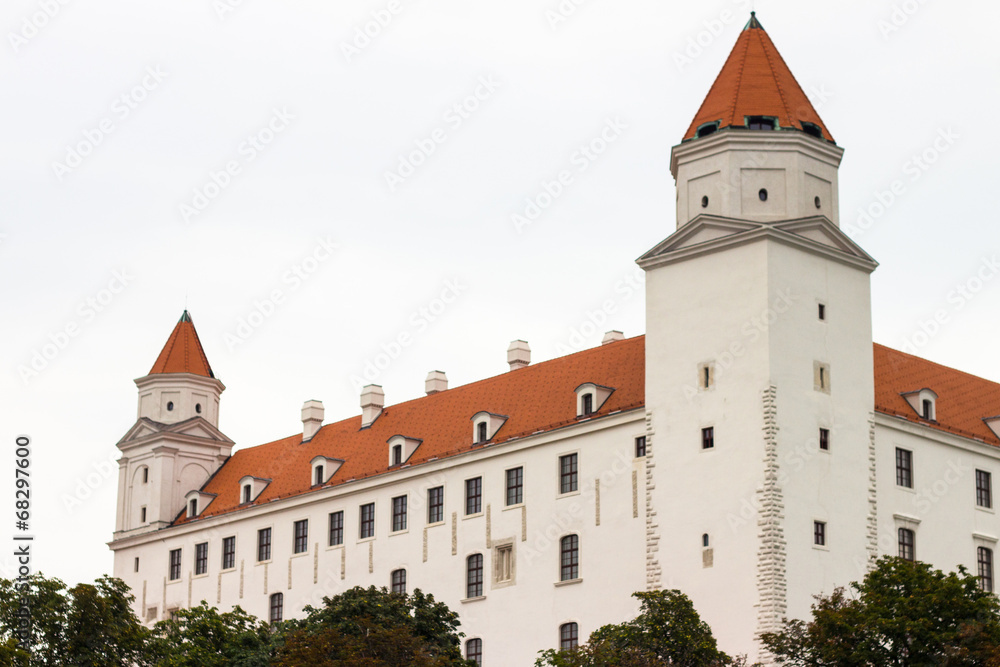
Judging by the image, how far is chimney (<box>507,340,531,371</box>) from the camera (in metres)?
70.2

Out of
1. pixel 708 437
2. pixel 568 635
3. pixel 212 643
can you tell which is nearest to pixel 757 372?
pixel 708 437

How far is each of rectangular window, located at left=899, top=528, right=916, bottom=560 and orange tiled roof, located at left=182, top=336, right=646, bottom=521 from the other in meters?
8.89

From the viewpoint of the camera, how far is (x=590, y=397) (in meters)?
61.1

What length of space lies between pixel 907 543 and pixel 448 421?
18143mm

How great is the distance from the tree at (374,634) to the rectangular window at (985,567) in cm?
1742

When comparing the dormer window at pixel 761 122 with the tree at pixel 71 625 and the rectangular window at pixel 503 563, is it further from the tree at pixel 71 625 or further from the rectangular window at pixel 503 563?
the tree at pixel 71 625

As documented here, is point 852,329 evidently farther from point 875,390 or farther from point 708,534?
point 708,534

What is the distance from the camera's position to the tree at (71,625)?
54000 millimetres

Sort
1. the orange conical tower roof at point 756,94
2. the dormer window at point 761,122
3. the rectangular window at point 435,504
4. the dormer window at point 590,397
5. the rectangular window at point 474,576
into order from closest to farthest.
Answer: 1. the dormer window at point 761,122
2. the orange conical tower roof at point 756,94
3. the dormer window at point 590,397
4. the rectangular window at point 474,576
5. the rectangular window at point 435,504

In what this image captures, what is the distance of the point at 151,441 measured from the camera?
79.4 m

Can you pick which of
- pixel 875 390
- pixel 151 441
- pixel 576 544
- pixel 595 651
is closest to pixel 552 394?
pixel 576 544

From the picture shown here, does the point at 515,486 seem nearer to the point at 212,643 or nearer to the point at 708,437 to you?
the point at 708,437

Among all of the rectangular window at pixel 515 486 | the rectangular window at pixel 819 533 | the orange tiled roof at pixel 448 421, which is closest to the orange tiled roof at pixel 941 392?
the rectangular window at pixel 819 533

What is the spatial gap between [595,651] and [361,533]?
2118 centimetres
